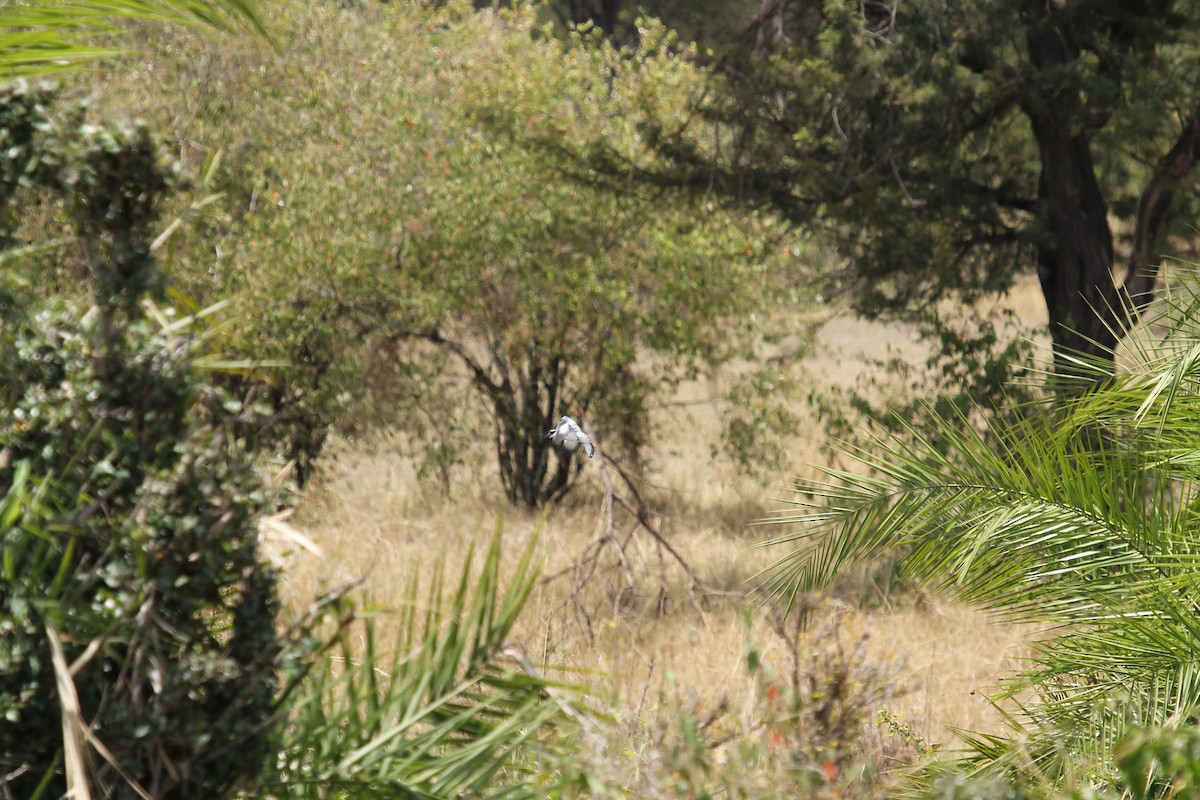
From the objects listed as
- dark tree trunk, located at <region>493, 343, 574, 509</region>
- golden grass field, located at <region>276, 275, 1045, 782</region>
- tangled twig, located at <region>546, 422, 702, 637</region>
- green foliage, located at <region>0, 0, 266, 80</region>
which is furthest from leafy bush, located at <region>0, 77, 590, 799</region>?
dark tree trunk, located at <region>493, 343, 574, 509</region>

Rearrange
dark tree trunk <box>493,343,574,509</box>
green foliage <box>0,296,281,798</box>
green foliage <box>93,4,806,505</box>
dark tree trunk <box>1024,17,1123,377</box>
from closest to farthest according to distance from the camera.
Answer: green foliage <box>0,296,281,798</box> → dark tree trunk <box>1024,17,1123,377</box> → green foliage <box>93,4,806,505</box> → dark tree trunk <box>493,343,574,509</box>

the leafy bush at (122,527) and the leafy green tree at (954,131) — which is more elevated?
the leafy green tree at (954,131)

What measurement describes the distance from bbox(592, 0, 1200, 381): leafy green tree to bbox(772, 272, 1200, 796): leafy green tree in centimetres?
355

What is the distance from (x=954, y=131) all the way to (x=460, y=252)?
3.89 m

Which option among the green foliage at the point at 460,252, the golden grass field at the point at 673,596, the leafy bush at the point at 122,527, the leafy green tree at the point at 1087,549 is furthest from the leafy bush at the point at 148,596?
the green foliage at the point at 460,252

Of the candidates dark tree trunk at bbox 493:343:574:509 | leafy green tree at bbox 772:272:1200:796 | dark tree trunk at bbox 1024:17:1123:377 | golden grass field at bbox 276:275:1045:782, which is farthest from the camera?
dark tree trunk at bbox 493:343:574:509

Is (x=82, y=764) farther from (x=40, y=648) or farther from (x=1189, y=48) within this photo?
(x=1189, y=48)

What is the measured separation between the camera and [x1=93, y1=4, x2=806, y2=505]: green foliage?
9.73 m

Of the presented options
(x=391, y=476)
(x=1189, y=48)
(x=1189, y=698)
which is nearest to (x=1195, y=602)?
(x=1189, y=698)

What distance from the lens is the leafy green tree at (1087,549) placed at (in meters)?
3.65

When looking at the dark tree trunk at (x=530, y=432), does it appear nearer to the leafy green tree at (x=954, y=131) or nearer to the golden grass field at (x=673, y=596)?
the golden grass field at (x=673, y=596)

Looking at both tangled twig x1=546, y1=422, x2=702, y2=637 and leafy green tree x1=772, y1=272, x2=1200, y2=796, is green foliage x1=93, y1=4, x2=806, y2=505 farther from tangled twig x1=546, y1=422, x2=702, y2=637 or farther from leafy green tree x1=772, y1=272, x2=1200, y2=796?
leafy green tree x1=772, y1=272, x2=1200, y2=796

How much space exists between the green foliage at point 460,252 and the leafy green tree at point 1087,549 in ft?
16.3

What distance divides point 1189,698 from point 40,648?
9.91 feet
